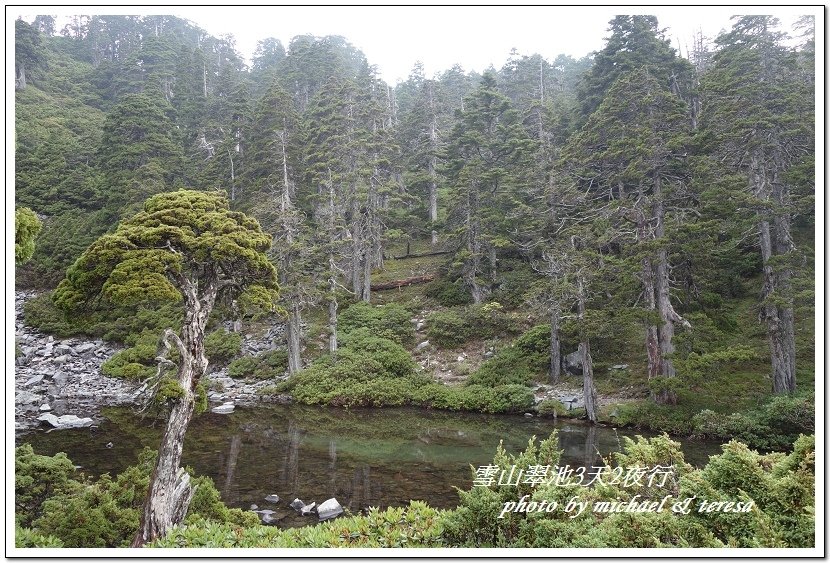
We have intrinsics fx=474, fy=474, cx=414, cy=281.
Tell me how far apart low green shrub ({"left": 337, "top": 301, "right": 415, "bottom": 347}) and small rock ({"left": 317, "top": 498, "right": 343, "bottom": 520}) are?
13961 millimetres

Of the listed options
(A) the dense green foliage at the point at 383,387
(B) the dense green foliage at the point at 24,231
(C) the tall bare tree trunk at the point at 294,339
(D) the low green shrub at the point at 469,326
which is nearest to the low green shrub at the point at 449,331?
(D) the low green shrub at the point at 469,326

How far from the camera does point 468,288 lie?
2616 cm

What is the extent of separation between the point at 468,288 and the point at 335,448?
1462 cm

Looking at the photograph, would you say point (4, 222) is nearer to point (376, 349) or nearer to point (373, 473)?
point (373, 473)

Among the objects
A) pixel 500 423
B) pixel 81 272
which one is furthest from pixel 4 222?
pixel 500 423

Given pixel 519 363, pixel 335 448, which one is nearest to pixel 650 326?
pixel 519 363

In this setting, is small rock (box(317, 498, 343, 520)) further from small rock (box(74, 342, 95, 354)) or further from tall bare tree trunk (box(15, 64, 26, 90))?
tall bare tree trunk (box(15, 64, 26, 90))

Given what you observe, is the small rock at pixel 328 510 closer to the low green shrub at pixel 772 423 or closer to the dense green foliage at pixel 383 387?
the dense green foliage at pixel 383 387

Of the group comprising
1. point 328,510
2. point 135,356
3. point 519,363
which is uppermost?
point 135,356

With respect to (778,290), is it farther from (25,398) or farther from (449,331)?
(25,398)

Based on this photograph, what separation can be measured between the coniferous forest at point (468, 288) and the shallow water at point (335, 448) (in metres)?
0.79

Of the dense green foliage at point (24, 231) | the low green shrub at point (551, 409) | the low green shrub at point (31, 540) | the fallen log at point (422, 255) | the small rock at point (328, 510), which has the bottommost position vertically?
the low green shrub at point (551, 409)

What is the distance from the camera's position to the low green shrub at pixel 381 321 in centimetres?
2333

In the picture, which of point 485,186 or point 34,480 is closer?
point 34,480
